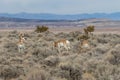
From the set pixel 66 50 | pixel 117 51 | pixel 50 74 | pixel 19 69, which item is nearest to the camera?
pixel 50 74

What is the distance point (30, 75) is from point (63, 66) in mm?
2120

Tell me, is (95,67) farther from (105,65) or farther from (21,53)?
(21,53)

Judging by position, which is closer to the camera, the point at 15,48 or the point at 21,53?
the point at 21,53

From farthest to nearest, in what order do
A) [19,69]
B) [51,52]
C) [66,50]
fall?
1. [66,50]
2. [51,52]
3. [19,69]

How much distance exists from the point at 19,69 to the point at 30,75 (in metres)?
1.92

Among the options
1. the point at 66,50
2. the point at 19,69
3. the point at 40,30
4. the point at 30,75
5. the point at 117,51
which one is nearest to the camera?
the point at 30,75

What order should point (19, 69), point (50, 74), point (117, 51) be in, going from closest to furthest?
point (50, 74) → point (19, 69) → point (117, 51)

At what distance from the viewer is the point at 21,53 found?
66.5ft

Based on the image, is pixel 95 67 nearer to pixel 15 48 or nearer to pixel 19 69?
pixel 19 69

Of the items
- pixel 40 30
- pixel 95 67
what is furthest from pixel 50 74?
pixel 40 30

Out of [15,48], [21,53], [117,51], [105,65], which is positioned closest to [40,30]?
[15,48]

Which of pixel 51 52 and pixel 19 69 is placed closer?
pixel 19 69

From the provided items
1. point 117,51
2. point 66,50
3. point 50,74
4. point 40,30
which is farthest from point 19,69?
point 40,30

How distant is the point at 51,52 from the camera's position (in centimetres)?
1986
